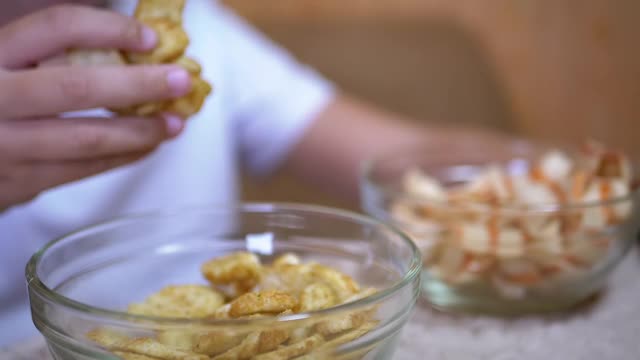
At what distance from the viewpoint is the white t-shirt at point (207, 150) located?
97cm

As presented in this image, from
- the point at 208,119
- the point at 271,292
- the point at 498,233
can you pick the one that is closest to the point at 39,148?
the point at 271,292

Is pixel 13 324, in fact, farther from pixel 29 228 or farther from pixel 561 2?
pixel 561 2

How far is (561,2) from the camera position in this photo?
1745mm

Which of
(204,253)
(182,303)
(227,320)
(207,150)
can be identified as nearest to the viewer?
(227,320)

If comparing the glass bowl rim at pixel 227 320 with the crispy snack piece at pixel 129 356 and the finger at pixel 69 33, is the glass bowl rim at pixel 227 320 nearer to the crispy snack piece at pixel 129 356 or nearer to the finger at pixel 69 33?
the crispy snack piece at pixel 129 356

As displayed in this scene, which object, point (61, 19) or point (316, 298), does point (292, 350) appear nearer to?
point (316, 298)

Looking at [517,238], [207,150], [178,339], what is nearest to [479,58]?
[207,150]

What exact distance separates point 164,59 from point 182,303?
0.58 ft

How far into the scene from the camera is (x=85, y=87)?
54cm

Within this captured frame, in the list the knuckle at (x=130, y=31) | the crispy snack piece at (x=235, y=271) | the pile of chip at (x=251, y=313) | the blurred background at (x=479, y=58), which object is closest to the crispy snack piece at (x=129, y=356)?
the pile of chip at (x=251, y=313)

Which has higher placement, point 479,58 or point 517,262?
point 517,262

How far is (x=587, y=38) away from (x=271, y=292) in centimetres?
152

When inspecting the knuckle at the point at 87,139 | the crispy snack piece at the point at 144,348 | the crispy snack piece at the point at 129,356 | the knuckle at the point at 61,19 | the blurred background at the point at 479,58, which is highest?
the knuckle at the point at 61,19

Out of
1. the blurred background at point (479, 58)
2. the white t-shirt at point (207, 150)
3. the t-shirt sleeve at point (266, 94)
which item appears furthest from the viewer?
the blurred background at point (479, 58)
